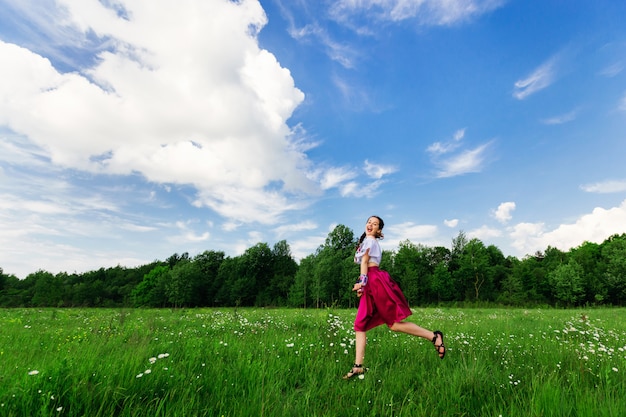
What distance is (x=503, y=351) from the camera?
17.7 ft

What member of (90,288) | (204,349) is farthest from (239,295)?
(204,349)

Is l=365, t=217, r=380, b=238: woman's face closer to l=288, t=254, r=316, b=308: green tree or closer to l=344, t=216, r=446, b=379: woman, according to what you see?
l=344, t=216, r=446, b=379: woman

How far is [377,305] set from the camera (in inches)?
192

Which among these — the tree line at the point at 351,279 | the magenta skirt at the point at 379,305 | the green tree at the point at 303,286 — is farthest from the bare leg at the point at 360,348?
the green tree at the point at 303,286

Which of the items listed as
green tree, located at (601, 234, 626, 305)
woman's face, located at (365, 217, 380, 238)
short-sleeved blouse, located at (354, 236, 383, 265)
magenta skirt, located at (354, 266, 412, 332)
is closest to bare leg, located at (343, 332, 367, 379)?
magenta skirt, located at (354, 266, 412, 332)

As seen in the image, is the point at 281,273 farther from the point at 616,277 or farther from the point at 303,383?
the point at 303,383

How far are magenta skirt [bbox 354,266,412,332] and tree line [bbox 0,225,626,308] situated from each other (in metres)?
47.0

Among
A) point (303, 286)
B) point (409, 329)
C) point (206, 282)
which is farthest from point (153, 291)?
point (409, 329)

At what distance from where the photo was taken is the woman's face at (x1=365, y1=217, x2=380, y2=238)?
209 inches

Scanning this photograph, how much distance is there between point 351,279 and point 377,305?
50983 mm

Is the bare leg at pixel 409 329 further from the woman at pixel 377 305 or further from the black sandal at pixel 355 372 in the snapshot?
the black sandal at pixel 355 372

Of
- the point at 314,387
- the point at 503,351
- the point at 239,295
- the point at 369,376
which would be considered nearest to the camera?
the point at 314,387

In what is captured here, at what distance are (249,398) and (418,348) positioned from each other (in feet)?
12.1

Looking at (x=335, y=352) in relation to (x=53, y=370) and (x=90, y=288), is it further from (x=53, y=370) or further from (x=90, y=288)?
(x=90, y=288)
